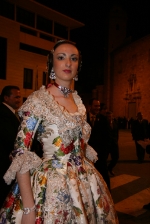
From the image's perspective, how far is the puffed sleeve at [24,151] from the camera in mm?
1598

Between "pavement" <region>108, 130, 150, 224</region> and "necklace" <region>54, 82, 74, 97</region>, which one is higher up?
"necklace" <region>54, 82, 74, 97</region>

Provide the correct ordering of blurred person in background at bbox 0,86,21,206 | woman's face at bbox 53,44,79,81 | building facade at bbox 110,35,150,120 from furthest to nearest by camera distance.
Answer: building facade at bbox 110,35,150,120
blurred person in background at bbox 0,86,21,206
woman's face at bbox 53,44,79,81

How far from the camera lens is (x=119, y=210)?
4594mm

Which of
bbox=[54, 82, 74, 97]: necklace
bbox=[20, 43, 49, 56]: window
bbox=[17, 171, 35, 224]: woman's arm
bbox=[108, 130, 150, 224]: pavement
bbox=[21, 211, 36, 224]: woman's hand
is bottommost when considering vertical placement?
bbox=[108, 130, 150, 224]: pavement

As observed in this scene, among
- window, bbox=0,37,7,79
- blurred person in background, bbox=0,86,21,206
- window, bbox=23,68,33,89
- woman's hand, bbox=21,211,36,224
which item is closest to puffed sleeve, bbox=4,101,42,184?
woman's hand, bbox=21,211,36,224

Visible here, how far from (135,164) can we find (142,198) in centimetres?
365

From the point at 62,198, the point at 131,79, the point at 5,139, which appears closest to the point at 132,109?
the point at 131,79

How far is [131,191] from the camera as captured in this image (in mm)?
5715

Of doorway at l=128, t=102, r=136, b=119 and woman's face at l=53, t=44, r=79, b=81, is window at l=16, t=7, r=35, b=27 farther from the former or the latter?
woman's face at l=53, t=44, r=79, b=81

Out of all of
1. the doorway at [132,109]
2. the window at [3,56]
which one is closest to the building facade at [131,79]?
the doorway at [132,109]

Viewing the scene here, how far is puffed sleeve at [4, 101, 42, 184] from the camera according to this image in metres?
1.60

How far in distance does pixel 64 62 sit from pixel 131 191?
4.45 metres

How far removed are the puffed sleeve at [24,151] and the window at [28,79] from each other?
1869cm

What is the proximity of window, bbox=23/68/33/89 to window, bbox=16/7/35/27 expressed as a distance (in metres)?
3.29
